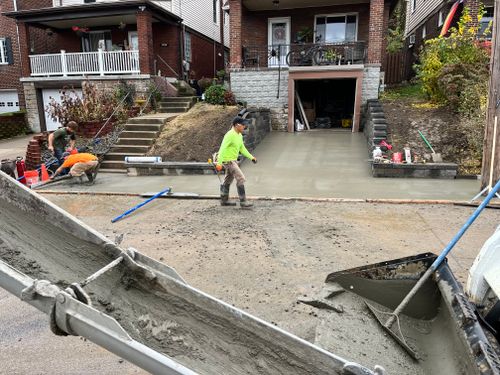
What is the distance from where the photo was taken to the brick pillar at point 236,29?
53.4 feet

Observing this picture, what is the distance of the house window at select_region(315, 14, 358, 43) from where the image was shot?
58.5 feet

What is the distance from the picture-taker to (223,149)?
307 inches

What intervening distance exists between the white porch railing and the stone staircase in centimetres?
354

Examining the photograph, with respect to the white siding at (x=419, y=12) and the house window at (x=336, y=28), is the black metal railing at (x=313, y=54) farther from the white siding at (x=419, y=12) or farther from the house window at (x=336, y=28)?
the white siding at (x=419, y=12)

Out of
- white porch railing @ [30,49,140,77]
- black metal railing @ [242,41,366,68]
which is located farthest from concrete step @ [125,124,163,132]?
black metal railing @ [242,41,366,68]

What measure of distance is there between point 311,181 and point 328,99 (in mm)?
9632

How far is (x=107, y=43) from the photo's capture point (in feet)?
68.6

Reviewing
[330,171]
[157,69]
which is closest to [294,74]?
[330,171]

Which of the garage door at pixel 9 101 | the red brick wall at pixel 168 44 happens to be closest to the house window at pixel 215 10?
the red brick wall at pixel 168 44

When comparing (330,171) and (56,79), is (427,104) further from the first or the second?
(56,79)

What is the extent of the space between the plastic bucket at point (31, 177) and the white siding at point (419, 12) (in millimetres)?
18559

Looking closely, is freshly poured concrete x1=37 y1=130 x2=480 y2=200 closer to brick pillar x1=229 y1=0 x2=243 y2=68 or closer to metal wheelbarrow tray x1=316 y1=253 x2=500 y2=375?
brick pillar x1=229 y1=0 x2=243 y2=68

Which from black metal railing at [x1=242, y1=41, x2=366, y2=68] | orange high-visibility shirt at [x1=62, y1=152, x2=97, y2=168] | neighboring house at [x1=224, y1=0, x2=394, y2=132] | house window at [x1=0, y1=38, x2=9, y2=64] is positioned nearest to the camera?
orange high-visibility shirt at [x1=62, y1=152, x2=97, y2=168]

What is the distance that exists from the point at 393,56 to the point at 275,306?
1995 centimetres
